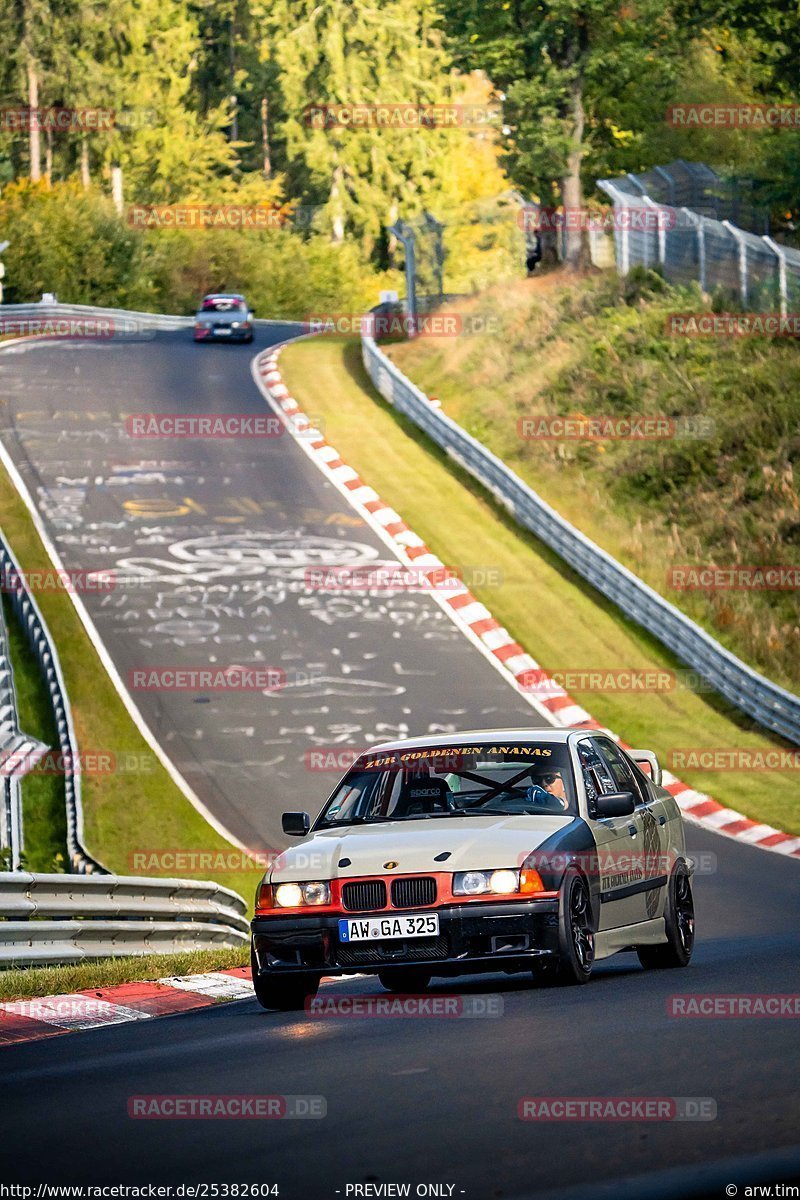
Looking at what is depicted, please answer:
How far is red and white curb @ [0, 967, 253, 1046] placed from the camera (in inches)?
395

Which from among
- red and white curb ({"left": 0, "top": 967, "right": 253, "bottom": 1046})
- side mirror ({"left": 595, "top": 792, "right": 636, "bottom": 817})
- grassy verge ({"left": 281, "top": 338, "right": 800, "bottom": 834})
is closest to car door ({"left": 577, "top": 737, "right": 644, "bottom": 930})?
side mirror ({"left": 595, "top": 792, "right": 636, "bottom": 817})

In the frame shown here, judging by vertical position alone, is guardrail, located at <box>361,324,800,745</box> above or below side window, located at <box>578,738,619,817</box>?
below

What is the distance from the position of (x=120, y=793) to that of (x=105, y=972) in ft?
32.5

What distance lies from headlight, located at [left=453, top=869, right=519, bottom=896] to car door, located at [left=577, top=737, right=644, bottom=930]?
847 mm

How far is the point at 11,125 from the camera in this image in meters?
89.2

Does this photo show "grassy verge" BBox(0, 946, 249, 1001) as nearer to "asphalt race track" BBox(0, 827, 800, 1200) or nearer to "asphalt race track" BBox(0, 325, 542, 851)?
"asphalt race track" BBox(0, 827, 800, 1200)

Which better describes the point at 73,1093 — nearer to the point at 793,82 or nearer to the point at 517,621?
the point at 517,621

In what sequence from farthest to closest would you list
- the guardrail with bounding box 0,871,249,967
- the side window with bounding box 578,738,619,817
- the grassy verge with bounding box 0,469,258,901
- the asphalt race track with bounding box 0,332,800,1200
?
1. the grassy verge with bounding box 0,469,258,901
2. the guardrail with bounding box 0,871,249,967
3. the side window with bounding box 578,738,619,817
4. the asphalt race track with bounding box 0,332,800,1200

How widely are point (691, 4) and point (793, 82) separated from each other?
140 inches

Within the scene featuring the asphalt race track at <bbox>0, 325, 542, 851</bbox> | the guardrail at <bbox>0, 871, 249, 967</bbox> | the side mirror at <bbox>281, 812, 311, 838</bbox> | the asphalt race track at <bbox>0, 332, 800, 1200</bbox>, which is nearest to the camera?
the asphalt race track at <bbox>0, 332, 800, 1200</bbox>

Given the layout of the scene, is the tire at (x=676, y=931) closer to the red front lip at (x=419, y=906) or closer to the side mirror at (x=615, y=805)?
the side mirror at (x=615, y=805)

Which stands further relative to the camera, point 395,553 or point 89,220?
point 89,220

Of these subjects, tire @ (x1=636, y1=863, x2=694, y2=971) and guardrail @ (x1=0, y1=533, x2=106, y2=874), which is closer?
tire @ (x1=636, y1=863, x2=694, y2=971)

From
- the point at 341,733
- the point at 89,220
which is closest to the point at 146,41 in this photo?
the point at 89,220
